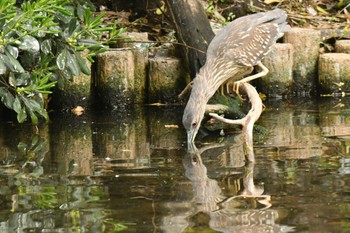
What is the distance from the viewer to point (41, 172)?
6996 mm

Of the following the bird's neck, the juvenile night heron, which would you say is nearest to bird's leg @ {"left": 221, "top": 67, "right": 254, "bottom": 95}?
the juvenile night heron

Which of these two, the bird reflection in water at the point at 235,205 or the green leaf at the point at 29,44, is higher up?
the green leaf at the point at 29,44

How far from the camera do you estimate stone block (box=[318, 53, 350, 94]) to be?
11.0m

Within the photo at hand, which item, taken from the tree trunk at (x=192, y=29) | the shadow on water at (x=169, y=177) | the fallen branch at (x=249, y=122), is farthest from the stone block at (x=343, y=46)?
the fallen branch at (x=249, y=122)

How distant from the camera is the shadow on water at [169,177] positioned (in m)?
5.41

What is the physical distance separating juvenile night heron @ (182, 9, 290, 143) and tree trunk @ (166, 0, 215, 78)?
0.81 m

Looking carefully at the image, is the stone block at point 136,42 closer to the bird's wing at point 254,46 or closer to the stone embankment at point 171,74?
the stone embankment at point 171,74

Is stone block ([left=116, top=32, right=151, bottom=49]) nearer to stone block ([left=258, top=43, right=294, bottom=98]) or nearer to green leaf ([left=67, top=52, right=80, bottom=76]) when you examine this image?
stone block ([left=258, top=43, right=294, bottom=98])

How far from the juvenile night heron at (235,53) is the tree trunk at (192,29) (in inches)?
31.8

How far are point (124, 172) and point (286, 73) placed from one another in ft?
14.8

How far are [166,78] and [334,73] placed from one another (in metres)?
2.07

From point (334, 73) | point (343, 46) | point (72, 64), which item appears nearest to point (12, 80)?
point (72, 64)

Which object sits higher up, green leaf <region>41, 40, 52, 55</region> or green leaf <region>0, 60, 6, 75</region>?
green leaf <region>41, 40, 52, 55</region>

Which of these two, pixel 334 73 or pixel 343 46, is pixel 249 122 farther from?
pixel 343 46
